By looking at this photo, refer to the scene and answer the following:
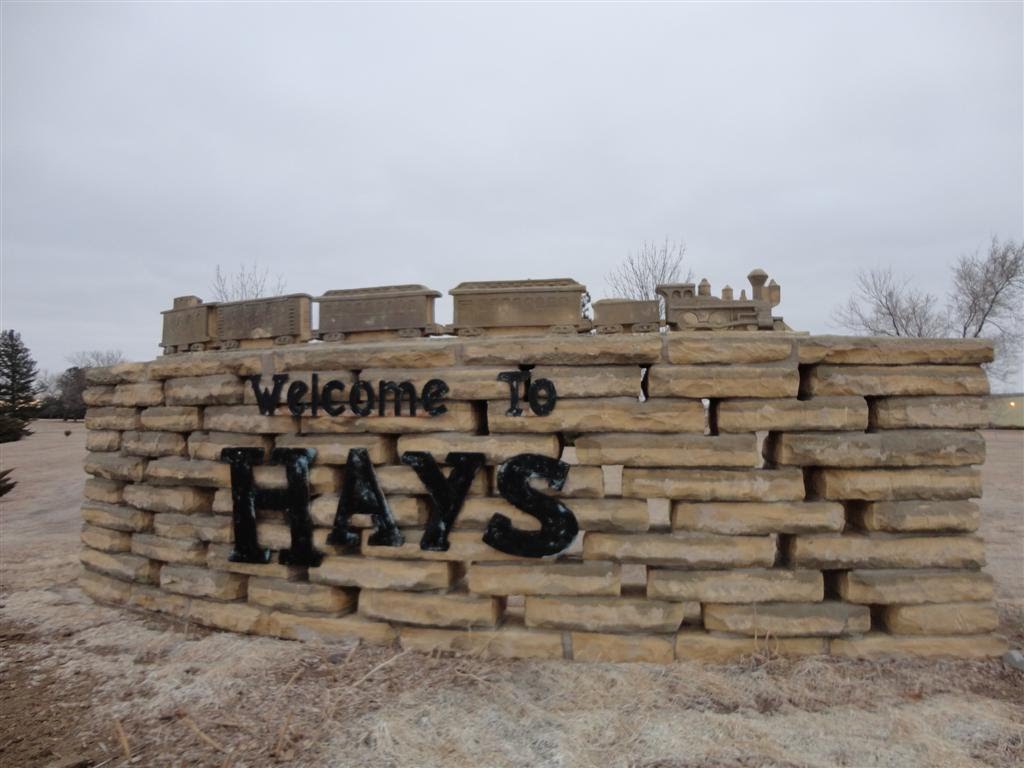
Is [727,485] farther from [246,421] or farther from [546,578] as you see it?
[246,421]

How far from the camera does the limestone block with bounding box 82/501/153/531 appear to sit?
15.4 feet

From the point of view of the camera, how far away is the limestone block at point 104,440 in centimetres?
501

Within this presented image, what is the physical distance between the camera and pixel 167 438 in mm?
4609

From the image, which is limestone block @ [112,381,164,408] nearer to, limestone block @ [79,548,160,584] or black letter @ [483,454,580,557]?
limestone block @ [79,548,160,584]

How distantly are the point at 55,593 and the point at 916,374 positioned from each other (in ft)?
22.0

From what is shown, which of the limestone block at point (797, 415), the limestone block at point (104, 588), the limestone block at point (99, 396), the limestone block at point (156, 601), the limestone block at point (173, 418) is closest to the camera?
the limestone block at point (797, 415)

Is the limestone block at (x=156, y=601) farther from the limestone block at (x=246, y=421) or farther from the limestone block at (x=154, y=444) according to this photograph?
the limestone block at (x=246, y=421)

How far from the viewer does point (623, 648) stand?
3479 mm

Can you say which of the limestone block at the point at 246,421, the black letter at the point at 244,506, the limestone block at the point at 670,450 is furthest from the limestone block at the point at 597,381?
the black letter at the point at 244,506

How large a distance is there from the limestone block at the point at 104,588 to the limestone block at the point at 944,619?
17.6 ft

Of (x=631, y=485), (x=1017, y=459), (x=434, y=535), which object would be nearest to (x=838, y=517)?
(x=631, y=485)

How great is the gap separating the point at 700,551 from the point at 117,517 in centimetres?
443

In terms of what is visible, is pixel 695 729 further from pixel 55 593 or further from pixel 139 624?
pixel 55 593

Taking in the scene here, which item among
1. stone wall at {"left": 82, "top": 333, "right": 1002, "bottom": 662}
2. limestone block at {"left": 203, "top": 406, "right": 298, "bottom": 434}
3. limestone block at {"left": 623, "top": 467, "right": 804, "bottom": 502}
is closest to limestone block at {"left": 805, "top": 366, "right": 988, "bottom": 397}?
stone wall at {"left": 82, "top": 333, "right": 1002, "bottom": 662}
